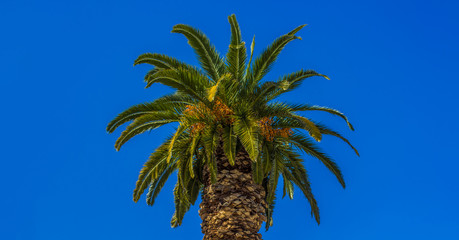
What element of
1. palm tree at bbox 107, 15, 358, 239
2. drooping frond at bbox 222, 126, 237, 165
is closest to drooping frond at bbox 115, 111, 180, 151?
palm tree at bbox 107, 15, 358, 239

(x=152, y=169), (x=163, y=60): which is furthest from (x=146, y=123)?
(x=163, y=60)

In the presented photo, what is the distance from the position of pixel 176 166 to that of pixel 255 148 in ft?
15.7

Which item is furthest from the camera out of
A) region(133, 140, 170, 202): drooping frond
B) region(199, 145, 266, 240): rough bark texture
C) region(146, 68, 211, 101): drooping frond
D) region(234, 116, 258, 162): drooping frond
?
region(133, 140, 170, 202): drooping frond

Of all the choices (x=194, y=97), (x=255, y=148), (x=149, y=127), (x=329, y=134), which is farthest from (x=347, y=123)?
(x=149, y=127)

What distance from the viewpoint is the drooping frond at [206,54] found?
19531mm

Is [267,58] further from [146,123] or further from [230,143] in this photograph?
[146,123]

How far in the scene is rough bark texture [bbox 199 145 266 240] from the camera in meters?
18.1

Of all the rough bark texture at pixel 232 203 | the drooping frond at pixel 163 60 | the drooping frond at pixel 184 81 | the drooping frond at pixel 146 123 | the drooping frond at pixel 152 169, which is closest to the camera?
the drooping frond at pixel 184 81

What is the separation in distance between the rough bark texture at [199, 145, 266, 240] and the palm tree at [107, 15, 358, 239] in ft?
0.10

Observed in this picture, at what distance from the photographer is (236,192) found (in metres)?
18.6

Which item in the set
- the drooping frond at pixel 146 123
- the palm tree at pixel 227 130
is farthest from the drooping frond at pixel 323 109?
the drooping frond at pixel 146 123

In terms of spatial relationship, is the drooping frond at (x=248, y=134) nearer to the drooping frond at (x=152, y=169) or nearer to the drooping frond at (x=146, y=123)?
the drooping frond at (x=146, y=123)

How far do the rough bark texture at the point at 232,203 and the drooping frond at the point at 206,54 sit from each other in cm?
267

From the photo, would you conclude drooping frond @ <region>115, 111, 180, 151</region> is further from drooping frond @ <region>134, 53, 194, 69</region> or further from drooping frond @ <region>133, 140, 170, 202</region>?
drooping frond @ <region>134, 53, 194, 69</region>
